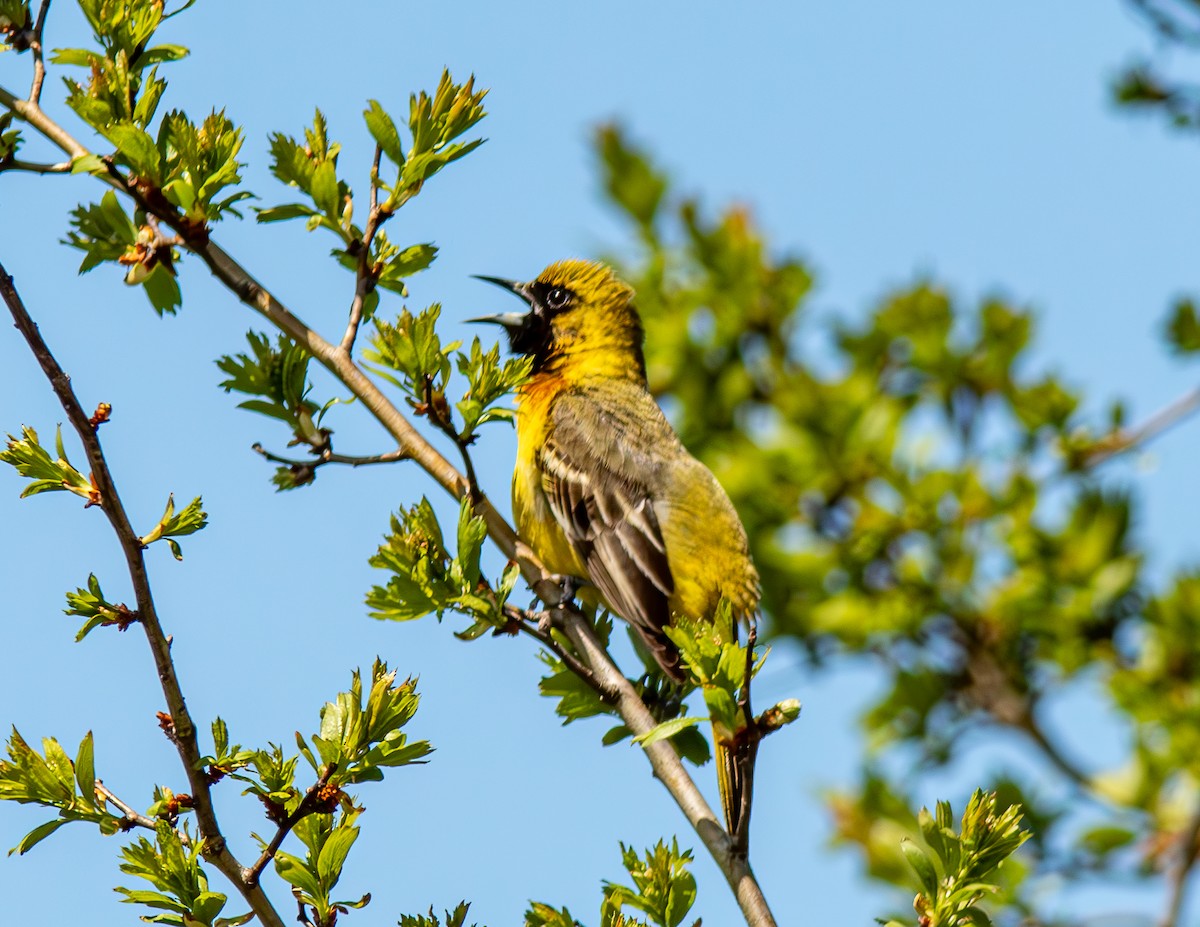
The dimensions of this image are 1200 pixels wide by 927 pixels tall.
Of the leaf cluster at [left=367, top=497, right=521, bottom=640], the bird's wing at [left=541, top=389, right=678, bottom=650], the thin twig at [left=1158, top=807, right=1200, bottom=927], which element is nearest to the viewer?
the leaf cluster at [left=367, top=497, right=521, bottom=640]

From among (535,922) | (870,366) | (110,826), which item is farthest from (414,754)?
(870,366)

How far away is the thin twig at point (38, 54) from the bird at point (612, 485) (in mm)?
2055

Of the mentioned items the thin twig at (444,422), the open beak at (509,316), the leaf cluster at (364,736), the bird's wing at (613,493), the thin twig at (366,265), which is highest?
the open beak at (509,316)

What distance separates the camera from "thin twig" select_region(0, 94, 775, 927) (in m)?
2.52

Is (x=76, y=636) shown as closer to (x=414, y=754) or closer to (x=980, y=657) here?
(x=414, y=754)

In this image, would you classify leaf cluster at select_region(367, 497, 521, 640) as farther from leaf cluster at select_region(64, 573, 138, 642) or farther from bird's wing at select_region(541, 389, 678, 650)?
bird's wing at select_region(541, 389, 678, 650)

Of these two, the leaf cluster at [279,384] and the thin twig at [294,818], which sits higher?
the leaf cluster at [279,384]

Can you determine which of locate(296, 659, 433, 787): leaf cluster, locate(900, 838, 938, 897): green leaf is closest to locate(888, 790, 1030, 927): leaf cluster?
locate(900, 838, 938, 897): green leaf

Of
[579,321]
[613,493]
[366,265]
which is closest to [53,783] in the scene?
[366,265]

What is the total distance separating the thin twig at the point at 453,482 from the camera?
252 cm

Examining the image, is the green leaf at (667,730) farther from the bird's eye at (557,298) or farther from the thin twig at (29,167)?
the bird's eye at (557,298)

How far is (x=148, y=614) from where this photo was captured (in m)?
2.39

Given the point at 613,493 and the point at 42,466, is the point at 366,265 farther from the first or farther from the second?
the point at 613,493

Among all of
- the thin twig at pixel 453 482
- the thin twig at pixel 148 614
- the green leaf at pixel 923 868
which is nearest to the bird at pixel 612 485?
the thin twig at pixel 453 482
